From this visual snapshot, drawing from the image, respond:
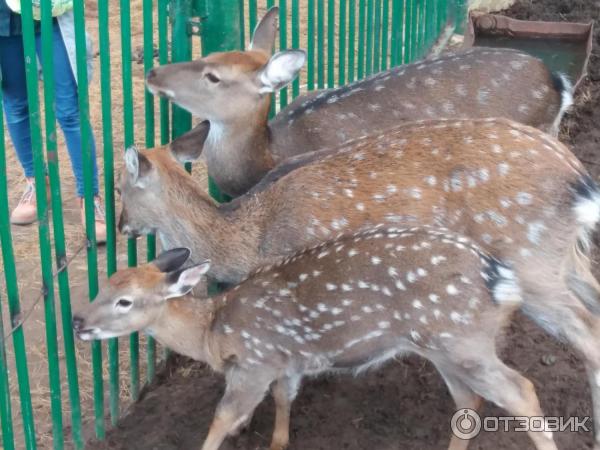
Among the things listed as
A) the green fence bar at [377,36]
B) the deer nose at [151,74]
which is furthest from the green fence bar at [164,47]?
the green fence bar at [377,36]

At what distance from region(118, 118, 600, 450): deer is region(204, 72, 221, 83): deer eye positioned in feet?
1.56

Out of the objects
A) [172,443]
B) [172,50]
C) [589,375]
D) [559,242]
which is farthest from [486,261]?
[172,50]

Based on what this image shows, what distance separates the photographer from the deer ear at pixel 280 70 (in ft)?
14.3

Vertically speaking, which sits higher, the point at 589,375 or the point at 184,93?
the point at 184,93

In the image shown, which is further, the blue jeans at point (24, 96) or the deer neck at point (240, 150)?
the blue jeans at point (24, 96)

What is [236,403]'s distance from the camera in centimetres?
367

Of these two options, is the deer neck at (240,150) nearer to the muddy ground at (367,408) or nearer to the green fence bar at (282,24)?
the green fence bar at (282,24)

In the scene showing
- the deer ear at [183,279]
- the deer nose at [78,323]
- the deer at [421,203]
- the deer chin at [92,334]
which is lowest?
the deer chin at [92,334]

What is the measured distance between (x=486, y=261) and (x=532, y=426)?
66 cm

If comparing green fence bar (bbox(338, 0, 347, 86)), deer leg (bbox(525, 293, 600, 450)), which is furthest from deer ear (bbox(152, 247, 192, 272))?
green fence bar (bbox(338, 0, 347, 86))

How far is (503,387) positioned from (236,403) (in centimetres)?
102

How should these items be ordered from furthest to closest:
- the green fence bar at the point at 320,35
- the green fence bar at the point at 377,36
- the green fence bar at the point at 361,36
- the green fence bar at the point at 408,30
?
the green fence bar at the point at 408,30 → the green fence bar at the point at 377,36 → the green fence bar at the point at 361,36 → the green fence bar at the point at 320,35

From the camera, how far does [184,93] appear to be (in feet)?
13.9

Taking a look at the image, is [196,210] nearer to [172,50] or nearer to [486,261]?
[172,50]
